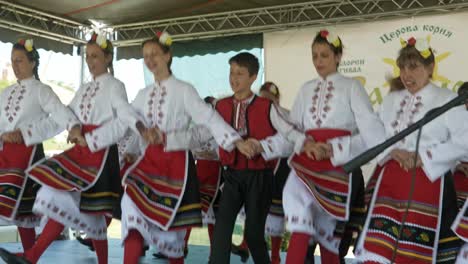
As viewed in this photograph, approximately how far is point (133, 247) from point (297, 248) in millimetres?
993

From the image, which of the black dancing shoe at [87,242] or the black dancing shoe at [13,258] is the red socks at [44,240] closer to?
the black dancing shoe at [13,258]

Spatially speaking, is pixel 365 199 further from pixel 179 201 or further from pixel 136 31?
pixel 136 31

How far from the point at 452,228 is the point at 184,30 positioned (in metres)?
4.93

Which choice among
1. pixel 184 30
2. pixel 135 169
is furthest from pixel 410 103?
pixel 184 30

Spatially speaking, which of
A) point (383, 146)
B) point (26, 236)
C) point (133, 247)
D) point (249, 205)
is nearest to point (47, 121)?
point (26, 236)

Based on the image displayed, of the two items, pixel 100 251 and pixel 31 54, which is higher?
pixel 31 54

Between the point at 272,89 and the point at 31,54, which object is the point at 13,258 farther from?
the point at 272,89

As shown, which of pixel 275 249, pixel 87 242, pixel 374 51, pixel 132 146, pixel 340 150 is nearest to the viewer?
pixel 340 150

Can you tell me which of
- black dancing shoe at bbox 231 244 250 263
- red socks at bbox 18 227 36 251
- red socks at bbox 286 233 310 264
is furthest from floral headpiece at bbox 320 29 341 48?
red socks at bbox 18 227 36 251

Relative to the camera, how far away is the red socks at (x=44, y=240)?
397 cm

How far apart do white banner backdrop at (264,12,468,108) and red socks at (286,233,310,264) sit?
109 inches

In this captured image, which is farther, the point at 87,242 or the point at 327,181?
the point at 87,242

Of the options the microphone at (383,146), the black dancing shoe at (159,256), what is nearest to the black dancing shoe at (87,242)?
the black dancing shoe at (159,256)

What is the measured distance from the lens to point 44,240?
4.04 metres
